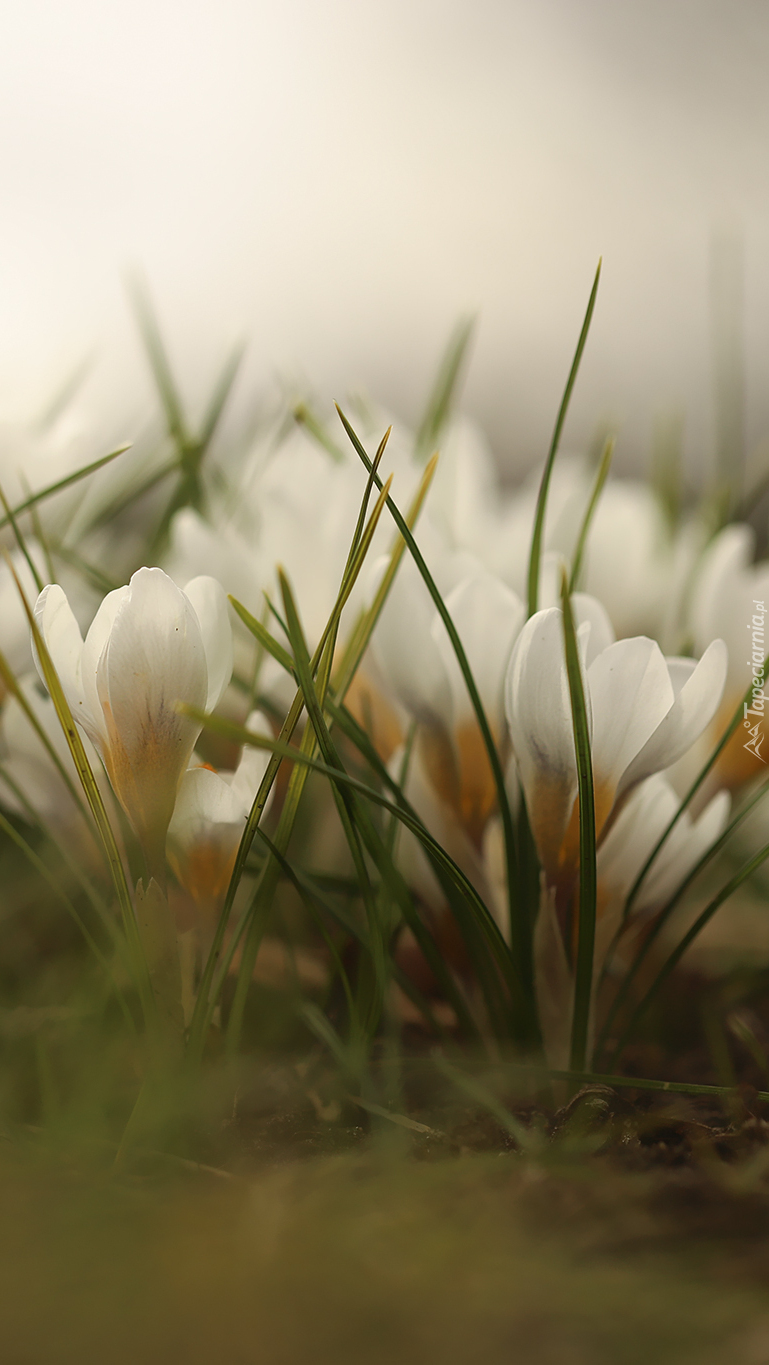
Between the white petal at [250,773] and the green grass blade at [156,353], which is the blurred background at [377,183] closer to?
the green grass blade at [156,353]

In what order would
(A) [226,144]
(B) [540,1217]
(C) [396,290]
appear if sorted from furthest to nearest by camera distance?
(C) [396,290] → (A) [226,144] → (B) [540,1217]

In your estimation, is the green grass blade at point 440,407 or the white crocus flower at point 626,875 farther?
the green grass blade at point 440,407

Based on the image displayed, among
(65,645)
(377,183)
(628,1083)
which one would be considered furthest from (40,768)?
(377,183)

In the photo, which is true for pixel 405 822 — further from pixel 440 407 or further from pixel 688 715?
pixel 440 407

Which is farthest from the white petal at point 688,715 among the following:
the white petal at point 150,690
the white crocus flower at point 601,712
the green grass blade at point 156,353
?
the green grass blade at point 156,353

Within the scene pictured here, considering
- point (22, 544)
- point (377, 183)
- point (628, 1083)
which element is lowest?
point (628, 1083)

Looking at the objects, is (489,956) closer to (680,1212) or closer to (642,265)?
(680,1212)

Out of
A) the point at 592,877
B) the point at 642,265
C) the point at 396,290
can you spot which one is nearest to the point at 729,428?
the point at 642,265
